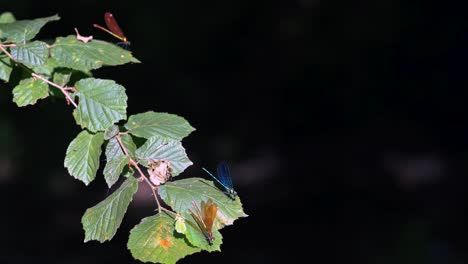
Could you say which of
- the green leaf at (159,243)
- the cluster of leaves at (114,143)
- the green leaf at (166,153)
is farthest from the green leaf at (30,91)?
the green leaf at (159,243)

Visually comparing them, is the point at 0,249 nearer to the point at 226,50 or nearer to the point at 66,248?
the point at 66,248

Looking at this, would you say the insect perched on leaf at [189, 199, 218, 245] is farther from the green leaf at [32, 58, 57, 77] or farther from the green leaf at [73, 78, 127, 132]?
the green leaf at [32, 58, 57, 77]

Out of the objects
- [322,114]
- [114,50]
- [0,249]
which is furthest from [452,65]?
[114,50]

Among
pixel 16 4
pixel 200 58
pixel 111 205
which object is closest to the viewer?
pixel 111 205

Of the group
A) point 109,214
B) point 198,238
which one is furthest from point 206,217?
point 109,214

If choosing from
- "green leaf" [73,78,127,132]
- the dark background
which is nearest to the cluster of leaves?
"green leaf" [73,78,127,132]

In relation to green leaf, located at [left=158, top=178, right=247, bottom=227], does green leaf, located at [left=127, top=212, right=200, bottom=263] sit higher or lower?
lower

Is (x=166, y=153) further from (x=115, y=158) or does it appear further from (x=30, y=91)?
(x=30, y=91)
